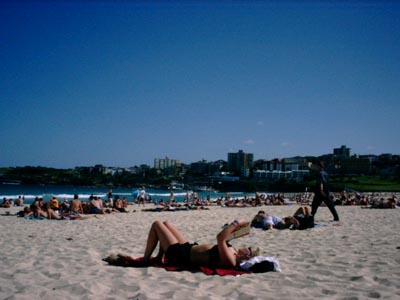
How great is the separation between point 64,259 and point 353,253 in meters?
4.50

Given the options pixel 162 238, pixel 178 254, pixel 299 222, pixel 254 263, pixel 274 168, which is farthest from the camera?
pixel 274 168

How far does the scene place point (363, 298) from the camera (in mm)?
3359

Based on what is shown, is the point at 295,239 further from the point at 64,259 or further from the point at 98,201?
the point at 98,201

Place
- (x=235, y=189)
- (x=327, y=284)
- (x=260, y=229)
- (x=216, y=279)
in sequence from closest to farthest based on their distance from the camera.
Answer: (x=327, y=284), (x=216, y=279), (x=260, y=229), (x=235, y=189)

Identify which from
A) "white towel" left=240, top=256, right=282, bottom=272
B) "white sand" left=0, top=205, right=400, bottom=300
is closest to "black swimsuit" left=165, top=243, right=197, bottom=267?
"white sand" left=0, top=205, right=400, bottom=300

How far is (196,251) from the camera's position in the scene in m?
4.77

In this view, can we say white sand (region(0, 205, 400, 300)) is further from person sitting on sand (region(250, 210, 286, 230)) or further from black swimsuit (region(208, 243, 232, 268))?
person sitting on sand (region(250, 210, 286, 230))

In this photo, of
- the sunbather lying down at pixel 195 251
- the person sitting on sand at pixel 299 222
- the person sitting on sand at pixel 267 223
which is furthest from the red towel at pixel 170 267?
the person sitting on sand at pixel 299 222

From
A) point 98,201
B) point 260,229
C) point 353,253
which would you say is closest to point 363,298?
point 353,253

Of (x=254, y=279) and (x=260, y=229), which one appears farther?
(x=260, y=229)

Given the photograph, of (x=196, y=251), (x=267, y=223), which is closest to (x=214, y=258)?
(x=196, y=251)

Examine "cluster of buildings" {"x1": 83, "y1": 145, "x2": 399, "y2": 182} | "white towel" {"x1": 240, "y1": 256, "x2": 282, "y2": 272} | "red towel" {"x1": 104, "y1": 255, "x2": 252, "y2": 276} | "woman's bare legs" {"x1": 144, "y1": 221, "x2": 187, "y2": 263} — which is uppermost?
"cluster of buildings" {"x1": 83, "y1": 145, "x2": 399, "y2": 182}

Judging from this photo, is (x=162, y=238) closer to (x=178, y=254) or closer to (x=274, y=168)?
(x=178, y=254)

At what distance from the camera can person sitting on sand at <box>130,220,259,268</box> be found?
4.53 meters
